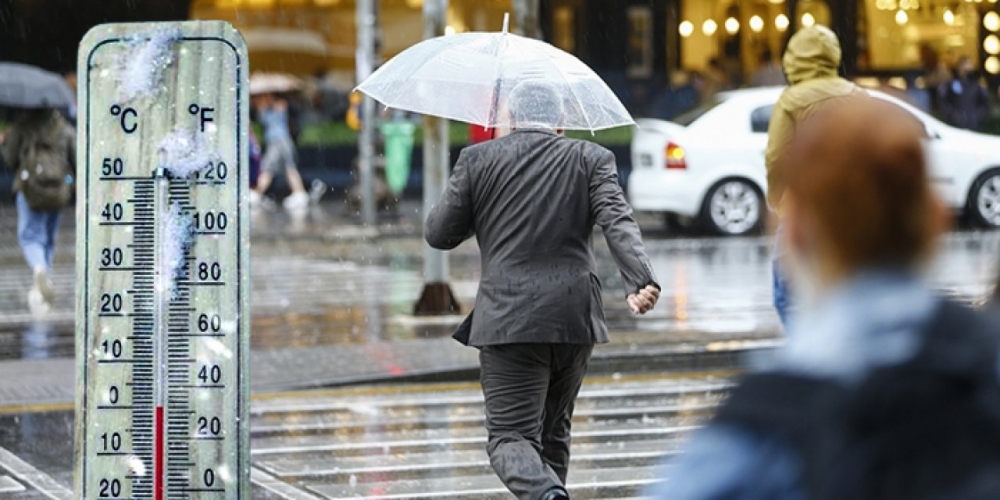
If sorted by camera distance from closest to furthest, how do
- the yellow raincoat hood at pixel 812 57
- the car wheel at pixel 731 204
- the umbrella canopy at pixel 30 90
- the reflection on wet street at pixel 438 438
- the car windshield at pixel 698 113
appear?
the reflection on wet street at pixel 438 438 → the yellow raincoat hood at pixel 812 57 → the umbrella canopy at pixel 30 90 → the car wheel at pixel 731 204 → the car windshield at pixel 698 113

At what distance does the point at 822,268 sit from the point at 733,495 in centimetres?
32

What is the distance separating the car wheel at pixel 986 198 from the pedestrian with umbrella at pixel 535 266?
1555cm

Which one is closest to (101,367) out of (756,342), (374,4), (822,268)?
(822,268)

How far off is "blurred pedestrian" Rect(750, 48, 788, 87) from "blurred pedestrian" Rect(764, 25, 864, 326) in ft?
55.2

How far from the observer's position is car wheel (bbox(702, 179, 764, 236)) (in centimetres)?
2105

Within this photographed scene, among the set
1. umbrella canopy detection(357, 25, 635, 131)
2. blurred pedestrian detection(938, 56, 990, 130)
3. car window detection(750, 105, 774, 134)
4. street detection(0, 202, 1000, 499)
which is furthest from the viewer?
blurred pedestrian detection(938, 56, 990, 130)

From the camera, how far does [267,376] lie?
1064cm

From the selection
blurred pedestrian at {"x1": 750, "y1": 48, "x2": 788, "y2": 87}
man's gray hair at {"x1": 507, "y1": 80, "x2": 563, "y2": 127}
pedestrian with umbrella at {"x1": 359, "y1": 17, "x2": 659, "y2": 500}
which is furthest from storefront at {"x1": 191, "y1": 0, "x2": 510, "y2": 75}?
pedestrian with umbrella at {"x1": 359, "y1": 17, "x2": 659, "y2": 500}

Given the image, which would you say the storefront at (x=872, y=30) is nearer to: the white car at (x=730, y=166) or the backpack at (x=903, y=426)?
the white car at (x=730, y=166)

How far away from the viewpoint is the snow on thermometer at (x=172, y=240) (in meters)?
5.56

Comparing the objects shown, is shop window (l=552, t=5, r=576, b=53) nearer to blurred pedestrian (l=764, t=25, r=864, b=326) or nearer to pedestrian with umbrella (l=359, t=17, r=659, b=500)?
blurred pedestrian (l=764, t=25, r=864, b=326)

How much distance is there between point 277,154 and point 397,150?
93.4 inches

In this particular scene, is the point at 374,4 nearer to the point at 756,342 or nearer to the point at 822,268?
the point at 756,342

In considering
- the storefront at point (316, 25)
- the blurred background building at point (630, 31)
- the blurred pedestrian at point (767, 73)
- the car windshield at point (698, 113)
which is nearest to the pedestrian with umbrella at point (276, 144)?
the blurred background building at point (630, 31)
